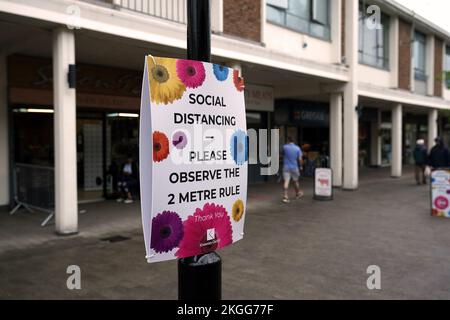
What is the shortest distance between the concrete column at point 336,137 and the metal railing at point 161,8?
7.19 meters

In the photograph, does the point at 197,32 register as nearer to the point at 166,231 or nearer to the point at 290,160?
the point at 166,231

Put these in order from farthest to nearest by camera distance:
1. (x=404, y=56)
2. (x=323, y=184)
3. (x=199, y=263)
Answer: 1. (x=404, y=56)
2. (x=323, y=184)
3. (x=199, y=263)

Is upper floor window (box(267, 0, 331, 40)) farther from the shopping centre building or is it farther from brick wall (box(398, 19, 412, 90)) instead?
brick wall (box(398, 19, 412, 90))

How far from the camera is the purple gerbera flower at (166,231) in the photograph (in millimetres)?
2061

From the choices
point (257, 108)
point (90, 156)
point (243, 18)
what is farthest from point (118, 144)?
point (257, 108)

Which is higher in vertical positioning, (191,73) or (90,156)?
(191,73)

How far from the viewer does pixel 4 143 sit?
966 centimetres

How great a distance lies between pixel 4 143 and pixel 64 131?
349cm

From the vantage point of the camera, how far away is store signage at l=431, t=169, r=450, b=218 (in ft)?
30.2

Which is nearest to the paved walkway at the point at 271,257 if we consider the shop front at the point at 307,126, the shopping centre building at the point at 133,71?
the shopping centre building at the point at 133,71

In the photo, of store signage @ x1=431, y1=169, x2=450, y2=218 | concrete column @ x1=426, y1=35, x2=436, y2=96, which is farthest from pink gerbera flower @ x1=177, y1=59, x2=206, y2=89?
concrete column @ x1=426, y1=35, x2=436, y2=96

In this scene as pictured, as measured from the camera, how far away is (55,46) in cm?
714

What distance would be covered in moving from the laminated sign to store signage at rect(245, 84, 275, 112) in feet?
40.5

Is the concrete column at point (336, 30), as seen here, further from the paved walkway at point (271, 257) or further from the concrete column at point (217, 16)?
the paved walkway at point (271, 257)
